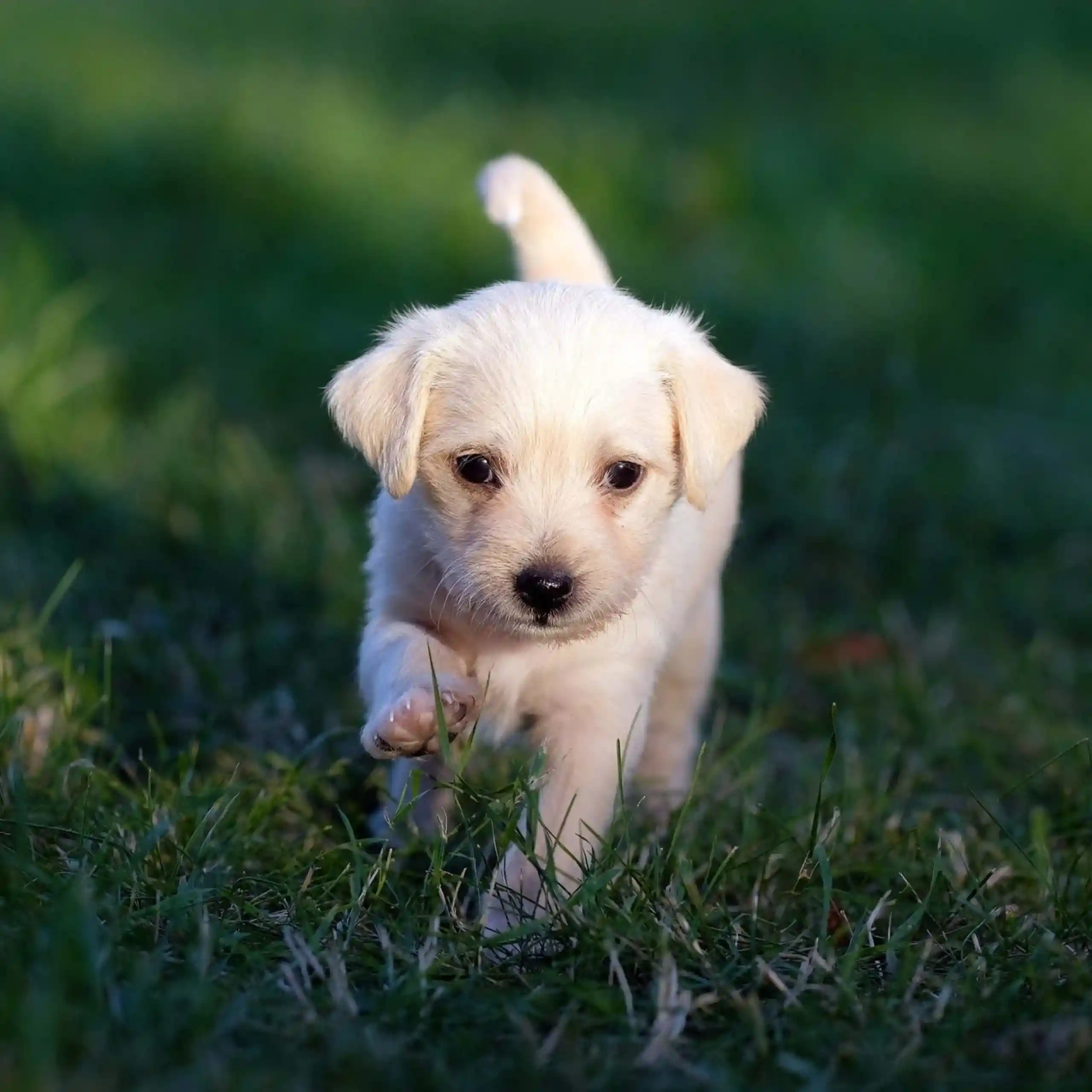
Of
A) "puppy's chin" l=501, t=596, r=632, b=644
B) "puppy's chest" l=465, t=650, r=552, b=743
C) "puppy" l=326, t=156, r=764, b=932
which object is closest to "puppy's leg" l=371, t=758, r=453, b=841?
"puppy" l=326, t=156, r=764, b=932

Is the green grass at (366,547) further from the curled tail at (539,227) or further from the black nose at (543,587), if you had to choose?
the curled tail at (539,227)

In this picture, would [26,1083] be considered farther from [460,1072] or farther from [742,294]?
[742,294]

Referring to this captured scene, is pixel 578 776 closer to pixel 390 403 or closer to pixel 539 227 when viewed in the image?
pixel 390 403

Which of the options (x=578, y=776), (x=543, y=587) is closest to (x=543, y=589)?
(x=543, y=587)

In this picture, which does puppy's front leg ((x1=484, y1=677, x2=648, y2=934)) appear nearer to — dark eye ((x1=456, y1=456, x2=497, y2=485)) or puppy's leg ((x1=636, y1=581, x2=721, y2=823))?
dark eye ((x1=456, y1=456, x2=497, y2=485))

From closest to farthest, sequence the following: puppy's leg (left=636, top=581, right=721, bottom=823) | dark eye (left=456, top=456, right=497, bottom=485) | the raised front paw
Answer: the raised front paw, dark eye (left=456, top=456, right=497, bottom=485), puppy's leg (left=636, top=581, right=721, bottom=823)

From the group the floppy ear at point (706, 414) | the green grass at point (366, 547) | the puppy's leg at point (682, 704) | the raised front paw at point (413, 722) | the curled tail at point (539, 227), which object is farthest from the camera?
the puppy's leg at point (682, 704)

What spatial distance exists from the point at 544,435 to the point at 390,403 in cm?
36

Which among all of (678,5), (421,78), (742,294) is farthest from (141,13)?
(742,294)

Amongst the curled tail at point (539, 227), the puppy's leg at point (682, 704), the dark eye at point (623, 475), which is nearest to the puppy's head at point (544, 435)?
the dark eye at point (623, 475)

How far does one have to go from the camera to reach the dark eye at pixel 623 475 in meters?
3.32

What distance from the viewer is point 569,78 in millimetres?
11289

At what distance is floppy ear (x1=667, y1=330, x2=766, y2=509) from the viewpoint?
134 inches

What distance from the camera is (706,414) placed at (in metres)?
3.43
